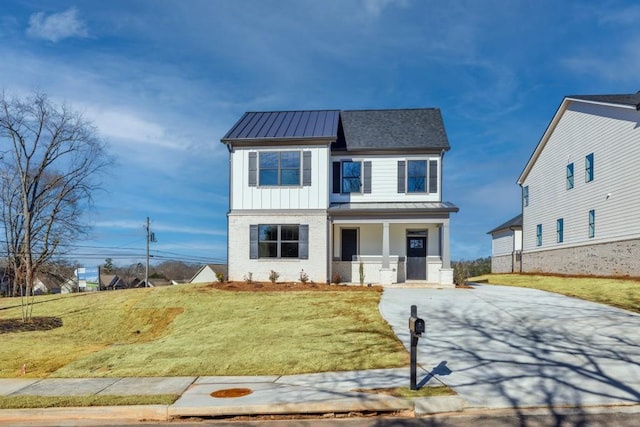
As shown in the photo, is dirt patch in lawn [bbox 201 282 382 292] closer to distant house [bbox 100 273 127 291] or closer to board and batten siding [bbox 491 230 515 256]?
board and batten siding [bbox 491 230 515 256]

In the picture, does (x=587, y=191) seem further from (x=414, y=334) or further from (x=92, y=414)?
(x=92, y=414)

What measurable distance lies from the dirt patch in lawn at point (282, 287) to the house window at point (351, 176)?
15.8 feet

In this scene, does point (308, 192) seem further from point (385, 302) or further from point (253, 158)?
point (385, 302)

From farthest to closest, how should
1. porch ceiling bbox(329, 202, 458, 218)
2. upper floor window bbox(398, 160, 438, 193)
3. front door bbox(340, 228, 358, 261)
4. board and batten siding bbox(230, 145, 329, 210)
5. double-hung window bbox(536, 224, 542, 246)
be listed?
double-hung window bbox(536, 224, 542, 246) → front door bbox(340, 228, 358, 261) → upper floor window bbox(398, 160, 438, 193) → board and batten siding bbox(230, 145, 329, 210) → porch ceiling bbox(329, 202, 458, 218)

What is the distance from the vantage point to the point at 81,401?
684 centimetres

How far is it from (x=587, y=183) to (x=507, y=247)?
1316 cm

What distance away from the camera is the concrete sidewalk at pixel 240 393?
6.24m

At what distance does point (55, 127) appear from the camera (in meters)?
31.2

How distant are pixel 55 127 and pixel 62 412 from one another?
97.5 feet

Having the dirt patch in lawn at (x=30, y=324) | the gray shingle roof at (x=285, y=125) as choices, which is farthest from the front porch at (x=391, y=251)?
the dirt patch in lawn at (x=30, y=324)

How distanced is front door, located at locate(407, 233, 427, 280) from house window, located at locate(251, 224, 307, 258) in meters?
5.23

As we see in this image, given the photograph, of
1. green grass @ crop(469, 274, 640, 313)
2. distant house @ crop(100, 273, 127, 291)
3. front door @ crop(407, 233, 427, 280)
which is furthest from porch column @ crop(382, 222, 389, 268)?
distant house @ crop(100, 273, 127, 291)

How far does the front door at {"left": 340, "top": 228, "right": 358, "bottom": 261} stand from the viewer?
2189 centimetres

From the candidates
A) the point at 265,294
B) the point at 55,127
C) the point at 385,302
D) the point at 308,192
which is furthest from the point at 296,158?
the point at 55,127
